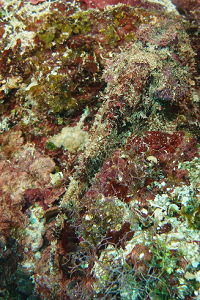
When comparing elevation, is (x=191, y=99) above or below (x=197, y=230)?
above

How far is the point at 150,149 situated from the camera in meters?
2.68

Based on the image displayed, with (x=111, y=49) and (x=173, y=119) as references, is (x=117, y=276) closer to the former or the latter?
(x=173, y=119)

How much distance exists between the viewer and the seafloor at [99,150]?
2104mm

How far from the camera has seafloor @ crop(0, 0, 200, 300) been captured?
6.90ft

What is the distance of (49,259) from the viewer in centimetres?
331

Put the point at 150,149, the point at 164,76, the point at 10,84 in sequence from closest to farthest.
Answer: the point at 150,149, the point at 164,76, the point at 10,84

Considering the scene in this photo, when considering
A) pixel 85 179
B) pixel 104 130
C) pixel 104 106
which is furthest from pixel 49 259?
pixel 104 106

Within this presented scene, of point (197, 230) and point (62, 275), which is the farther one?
point (62, 275)

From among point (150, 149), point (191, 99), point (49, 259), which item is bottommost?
point (49, 259)

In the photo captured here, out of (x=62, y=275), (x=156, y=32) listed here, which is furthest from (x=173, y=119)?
(x=62, y=275)

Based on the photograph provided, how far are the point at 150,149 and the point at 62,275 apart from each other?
255 centimetres

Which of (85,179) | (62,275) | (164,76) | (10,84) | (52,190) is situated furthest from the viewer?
(10,84)

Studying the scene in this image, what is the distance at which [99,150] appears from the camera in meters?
3.53

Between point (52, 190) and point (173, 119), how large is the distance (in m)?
2.84
